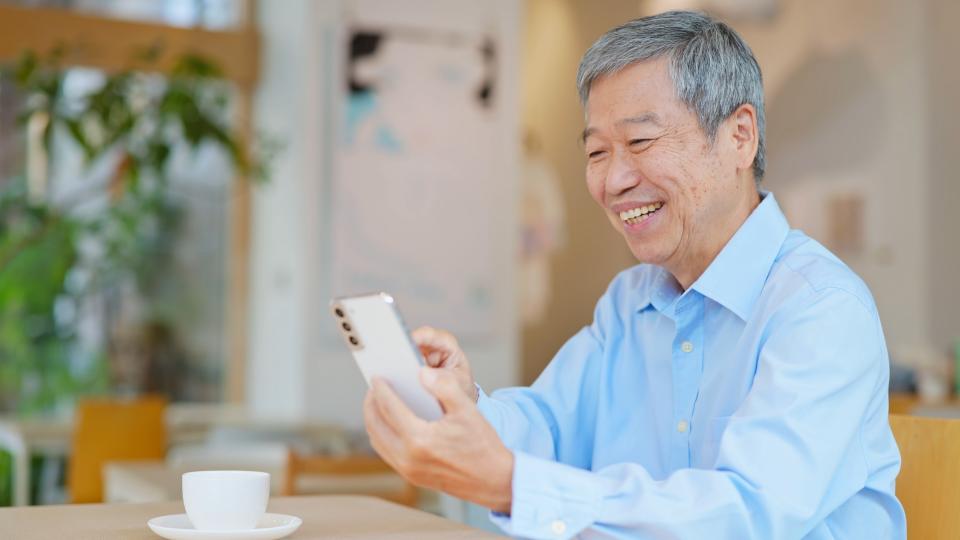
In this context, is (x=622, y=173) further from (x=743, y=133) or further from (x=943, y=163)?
(x=943, y=163)

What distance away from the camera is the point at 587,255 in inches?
278

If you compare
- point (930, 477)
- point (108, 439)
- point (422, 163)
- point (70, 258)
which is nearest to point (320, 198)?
point (422, 163)

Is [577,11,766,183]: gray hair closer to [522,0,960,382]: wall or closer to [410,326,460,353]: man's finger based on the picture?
[410,326,460,353]: man's finger

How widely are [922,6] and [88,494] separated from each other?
462 cm

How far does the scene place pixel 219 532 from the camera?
1219 mm

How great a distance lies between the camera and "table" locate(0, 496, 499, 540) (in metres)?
1.28

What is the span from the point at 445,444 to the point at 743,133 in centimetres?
61

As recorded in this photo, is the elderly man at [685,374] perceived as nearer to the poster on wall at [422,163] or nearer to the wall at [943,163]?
the poster on wall at [422,163]

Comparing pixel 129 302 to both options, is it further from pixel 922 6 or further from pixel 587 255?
pixel 922 6

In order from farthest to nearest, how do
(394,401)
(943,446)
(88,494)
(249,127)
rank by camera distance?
(249,127)
(88,494)
(943,446)
(394,401)

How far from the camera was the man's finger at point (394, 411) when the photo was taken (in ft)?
3.64

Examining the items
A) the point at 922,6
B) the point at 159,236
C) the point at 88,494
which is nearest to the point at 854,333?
the point at 88,494

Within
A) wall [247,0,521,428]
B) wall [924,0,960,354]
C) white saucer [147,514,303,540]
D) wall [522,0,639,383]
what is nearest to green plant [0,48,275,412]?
wall [247,0,521,428]

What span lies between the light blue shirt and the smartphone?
11 centimetres
